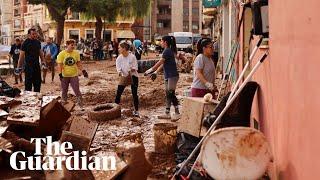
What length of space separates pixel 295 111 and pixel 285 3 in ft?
3.85

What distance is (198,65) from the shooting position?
8.02 metres

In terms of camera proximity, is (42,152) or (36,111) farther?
(36,111)

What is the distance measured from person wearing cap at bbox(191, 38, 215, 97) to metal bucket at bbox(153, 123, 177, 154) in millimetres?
1007

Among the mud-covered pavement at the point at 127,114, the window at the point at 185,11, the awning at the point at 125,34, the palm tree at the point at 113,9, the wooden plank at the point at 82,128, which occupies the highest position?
the window at the point at 185,11

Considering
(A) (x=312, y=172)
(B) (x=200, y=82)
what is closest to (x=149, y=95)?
(B) (x=200, y=82)

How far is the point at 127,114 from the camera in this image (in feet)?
36.6

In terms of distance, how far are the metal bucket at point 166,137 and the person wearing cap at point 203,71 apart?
101 cm

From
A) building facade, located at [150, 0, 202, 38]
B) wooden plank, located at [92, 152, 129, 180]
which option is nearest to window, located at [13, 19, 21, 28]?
building facade, located at [150, 0, 202, 38]

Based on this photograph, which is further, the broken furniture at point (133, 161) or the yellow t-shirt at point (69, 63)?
the yellow t-shirt at point (69, 63)

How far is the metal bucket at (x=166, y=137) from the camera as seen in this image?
7.43 metres

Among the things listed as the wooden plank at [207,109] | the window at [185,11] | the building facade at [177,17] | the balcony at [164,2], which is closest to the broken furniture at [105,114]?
the wooden plank at [207,109]

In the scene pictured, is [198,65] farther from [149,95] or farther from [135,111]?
[149,95]

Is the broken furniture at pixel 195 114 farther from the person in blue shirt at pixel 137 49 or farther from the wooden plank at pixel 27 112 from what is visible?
the person in blue shirt at pixel 137 49

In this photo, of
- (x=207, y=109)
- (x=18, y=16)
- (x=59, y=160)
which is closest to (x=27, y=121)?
(x=59, y=160)
